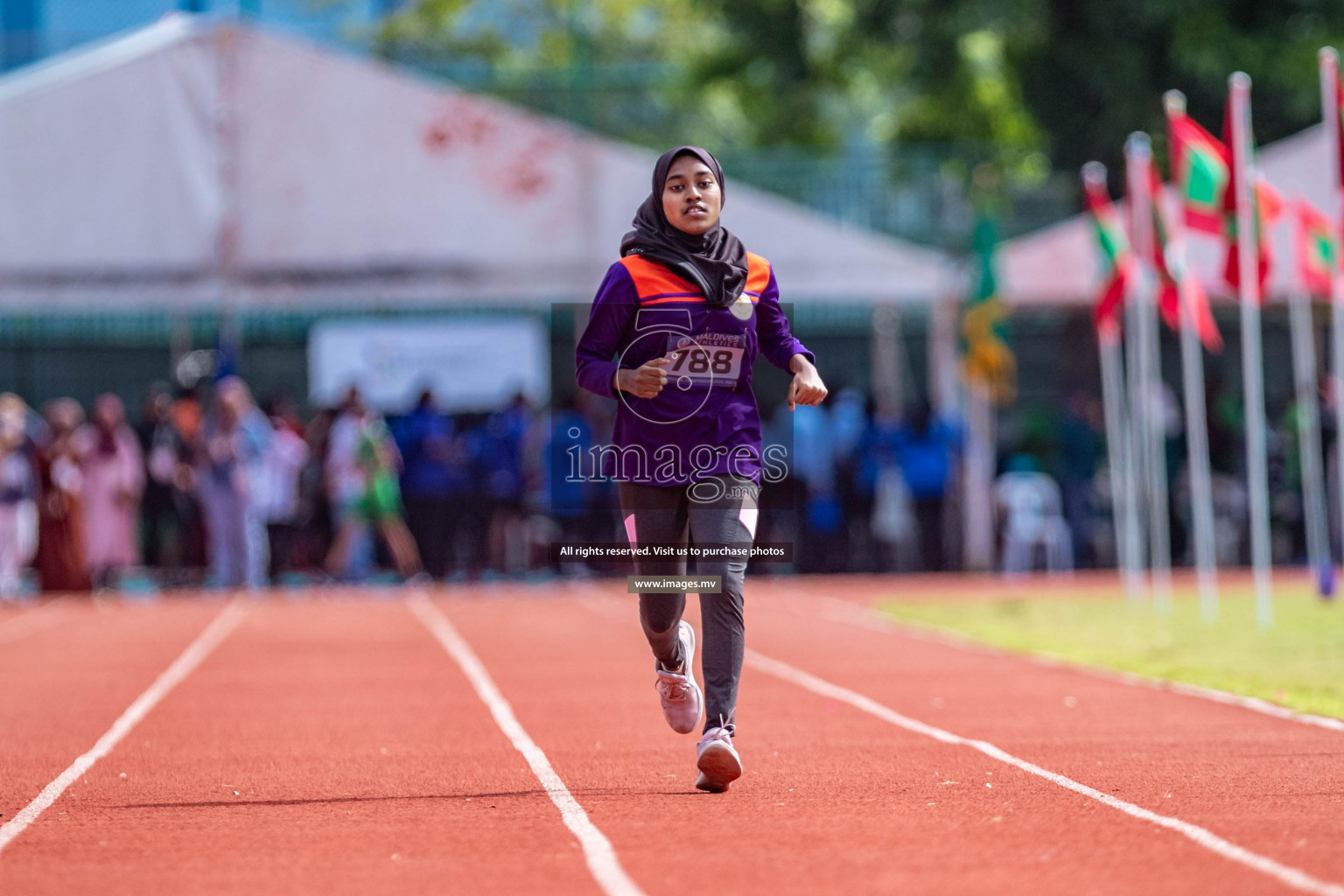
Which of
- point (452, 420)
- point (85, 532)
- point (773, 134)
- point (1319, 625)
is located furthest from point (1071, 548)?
point (773, 134)

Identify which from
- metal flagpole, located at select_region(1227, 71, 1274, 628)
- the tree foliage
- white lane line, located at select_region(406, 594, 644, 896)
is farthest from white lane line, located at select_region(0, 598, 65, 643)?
metal flagpole, located at select_region(1227, 71, 1274, 628)

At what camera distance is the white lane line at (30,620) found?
17.3 metres

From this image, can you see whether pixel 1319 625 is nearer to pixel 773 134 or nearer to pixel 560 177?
pixel 560 177

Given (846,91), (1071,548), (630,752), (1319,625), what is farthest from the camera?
(846,91)

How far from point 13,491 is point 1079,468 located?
37.1 feet

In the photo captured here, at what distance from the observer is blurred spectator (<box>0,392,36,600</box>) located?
21.6 metres

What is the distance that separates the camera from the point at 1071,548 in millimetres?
23750

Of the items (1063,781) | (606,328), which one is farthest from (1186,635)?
(606,328)

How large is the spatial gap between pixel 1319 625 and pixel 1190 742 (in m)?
6.92

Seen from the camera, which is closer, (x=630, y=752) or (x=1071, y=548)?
(x=630, y=752)

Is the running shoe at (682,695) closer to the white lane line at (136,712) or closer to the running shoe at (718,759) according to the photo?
the running shoe at (718,759)

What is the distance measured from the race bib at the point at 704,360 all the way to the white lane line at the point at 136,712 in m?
Answer: 2.62

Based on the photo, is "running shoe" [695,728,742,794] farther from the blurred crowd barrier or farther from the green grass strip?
the blurred crowd barrier

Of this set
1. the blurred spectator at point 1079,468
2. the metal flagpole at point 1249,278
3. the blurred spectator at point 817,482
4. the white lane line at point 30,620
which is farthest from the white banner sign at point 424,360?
the metal flagpole at point 1249,278
